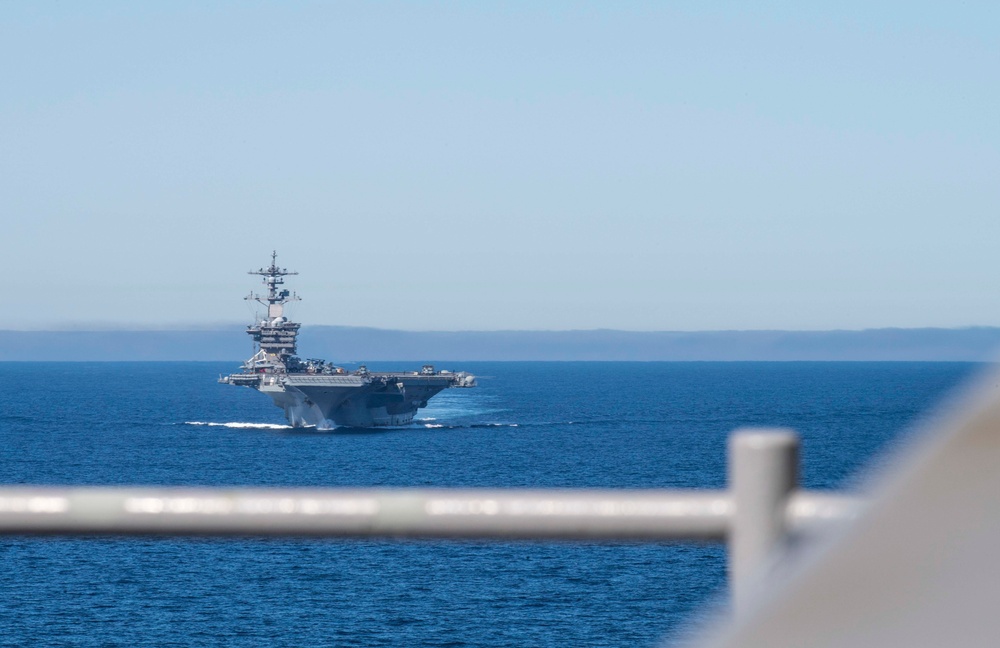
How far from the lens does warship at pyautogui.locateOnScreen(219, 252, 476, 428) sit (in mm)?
105688

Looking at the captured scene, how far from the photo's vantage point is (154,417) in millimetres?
149500

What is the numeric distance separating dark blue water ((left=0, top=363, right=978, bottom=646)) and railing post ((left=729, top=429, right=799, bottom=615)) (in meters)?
0.21

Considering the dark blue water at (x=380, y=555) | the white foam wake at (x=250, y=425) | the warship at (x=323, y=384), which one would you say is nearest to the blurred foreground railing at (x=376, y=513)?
the dark blue water at (x=380, y=555)

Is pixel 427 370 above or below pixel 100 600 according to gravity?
above

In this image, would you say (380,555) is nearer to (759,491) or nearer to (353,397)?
(353,397)

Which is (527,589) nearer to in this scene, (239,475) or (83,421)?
(239,475)

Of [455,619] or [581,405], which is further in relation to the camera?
[581,405]

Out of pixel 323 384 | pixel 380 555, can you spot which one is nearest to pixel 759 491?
pixel 380 555

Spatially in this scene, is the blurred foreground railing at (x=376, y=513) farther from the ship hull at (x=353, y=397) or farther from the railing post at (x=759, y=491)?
the ship hull at (x=353, y=397)

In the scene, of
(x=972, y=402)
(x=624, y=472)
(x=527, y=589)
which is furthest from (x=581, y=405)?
(x=972, y=402)

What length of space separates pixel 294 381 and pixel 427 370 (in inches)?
526

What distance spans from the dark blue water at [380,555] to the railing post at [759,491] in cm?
21

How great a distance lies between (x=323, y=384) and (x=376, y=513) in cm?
10398

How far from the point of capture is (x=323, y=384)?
104688 millimetres
